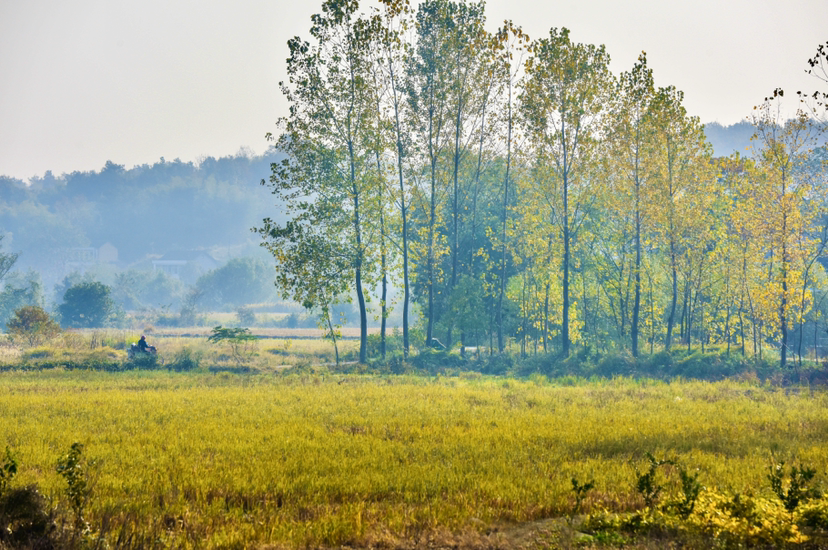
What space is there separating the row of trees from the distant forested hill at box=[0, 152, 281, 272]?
138m

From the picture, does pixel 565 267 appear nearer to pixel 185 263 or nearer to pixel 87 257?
pixel 185 263

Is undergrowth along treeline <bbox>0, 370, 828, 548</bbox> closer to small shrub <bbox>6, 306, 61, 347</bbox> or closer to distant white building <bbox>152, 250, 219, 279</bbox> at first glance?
small shrub <bbox>6, 306, 61, 347</bbox>

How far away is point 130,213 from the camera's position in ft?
595

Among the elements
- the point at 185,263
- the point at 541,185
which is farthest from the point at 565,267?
the point at 185,263

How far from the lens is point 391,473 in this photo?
31.1 ft

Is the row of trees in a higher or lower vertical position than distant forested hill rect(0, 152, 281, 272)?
lower

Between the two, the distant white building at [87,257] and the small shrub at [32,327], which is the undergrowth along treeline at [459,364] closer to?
the small shrub at [32,327]

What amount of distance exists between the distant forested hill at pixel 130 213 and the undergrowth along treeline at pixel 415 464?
519ft

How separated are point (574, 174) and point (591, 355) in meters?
9.46

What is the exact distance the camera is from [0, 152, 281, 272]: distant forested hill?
164375mm

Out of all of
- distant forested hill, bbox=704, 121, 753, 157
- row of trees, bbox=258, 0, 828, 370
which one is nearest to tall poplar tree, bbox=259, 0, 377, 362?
row of trees, bbox=258, 0, 828, 370

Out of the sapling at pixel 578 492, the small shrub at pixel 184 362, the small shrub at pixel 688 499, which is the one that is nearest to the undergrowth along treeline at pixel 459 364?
the small shrub at pixel 184 362

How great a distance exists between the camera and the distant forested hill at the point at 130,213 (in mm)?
164375

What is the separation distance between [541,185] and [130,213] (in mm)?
170780
